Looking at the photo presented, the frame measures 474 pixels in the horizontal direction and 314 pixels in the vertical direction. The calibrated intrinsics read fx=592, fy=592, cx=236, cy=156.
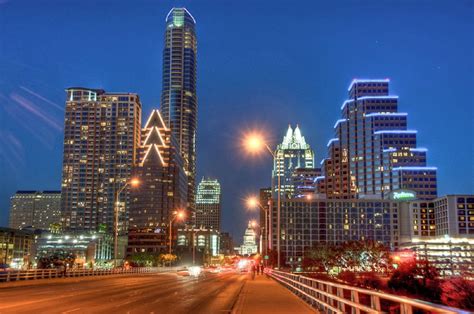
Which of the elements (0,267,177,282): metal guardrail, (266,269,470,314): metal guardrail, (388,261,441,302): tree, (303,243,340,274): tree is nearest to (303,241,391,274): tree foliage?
(303,243,340,274): tree

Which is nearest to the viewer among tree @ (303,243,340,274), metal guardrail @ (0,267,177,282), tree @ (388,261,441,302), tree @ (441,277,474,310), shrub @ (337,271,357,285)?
tree @ (441,277,474,310)

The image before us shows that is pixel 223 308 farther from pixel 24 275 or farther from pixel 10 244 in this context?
pixel 10 244

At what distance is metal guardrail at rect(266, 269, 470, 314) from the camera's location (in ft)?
25.9

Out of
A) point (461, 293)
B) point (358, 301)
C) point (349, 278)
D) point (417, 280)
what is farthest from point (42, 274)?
point (358, 301)

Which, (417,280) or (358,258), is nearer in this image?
(417,280)

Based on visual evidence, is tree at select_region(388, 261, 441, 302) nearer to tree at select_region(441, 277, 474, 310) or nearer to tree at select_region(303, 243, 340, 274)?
tree at select_region(441, 277, 474, 310)

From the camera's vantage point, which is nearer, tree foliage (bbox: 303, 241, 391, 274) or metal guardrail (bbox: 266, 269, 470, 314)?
metal guardrail (bbox: 266, 269, 470, 314)

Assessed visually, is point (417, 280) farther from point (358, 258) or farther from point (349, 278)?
point (358, 258)

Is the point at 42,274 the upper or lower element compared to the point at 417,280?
lower

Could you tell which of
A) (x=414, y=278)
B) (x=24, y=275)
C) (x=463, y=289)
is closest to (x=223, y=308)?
(x=463, y=289)

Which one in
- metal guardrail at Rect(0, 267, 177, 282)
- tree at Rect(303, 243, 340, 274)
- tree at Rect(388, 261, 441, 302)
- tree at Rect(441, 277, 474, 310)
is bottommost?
tree at Rect(303, 243, 340, 274)

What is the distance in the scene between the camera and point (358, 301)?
1384cm

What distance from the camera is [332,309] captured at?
58.7 ft

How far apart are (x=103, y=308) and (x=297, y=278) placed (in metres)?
15.5
